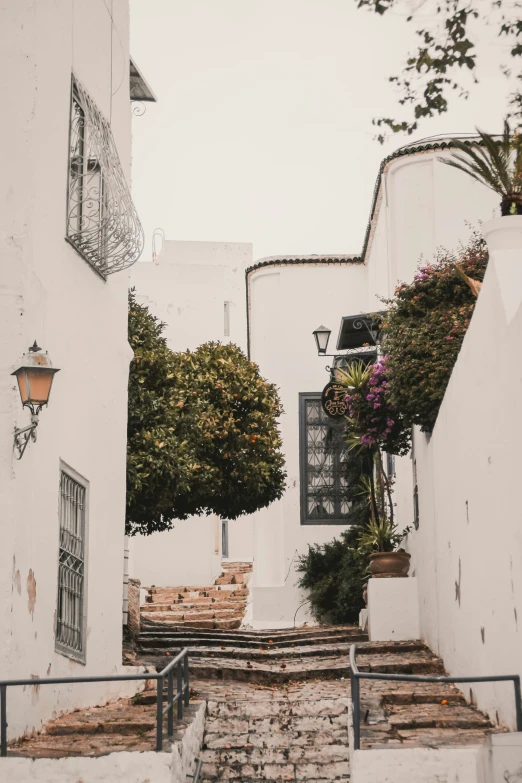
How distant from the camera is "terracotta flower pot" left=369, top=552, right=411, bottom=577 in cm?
1477

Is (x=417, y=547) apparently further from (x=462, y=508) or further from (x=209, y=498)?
(x=462, y=508)

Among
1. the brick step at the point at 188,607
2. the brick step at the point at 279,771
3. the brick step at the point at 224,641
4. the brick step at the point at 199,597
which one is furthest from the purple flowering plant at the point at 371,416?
the brick step at the point at 199,597

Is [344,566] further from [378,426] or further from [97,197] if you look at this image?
[97,197]

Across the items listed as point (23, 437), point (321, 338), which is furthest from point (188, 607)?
point (23, 437)

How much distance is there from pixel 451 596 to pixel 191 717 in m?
2.93

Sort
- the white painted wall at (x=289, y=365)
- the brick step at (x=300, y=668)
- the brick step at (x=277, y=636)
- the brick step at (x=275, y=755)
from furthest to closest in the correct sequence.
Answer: the white painted wall at (x=289, y=365) → the brick step at (x=277, y=636) → the brick step at (x=300, y=668) → the brick step at (x=275, y=755)

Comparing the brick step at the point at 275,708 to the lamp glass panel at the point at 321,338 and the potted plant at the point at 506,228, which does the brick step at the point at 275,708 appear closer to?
the potted plant at the point at 506,228

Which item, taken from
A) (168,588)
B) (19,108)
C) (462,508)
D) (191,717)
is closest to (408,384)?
(462,508)

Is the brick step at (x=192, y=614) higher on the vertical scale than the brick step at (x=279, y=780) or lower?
higher

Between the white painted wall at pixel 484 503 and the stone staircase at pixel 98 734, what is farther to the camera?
the stone staircase at pixel 98 734

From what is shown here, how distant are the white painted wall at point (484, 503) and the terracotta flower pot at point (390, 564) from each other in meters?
2.92

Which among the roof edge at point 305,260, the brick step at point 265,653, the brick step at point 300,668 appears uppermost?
the roof edge at point 305,260

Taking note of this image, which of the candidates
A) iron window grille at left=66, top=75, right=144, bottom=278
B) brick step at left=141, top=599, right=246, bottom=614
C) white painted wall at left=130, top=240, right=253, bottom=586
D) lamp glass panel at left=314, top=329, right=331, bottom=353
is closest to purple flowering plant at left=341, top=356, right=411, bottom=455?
lamp glass panel at left=314, top=329, right=331, bottom=353

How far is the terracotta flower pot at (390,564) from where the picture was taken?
581 inches
